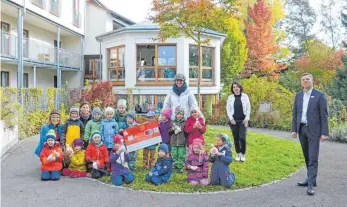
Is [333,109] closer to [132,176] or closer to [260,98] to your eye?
[260,98]

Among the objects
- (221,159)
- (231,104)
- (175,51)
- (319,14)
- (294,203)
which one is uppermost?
(319,14)

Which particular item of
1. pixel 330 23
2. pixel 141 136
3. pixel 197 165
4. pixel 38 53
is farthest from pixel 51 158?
pixel 330 23

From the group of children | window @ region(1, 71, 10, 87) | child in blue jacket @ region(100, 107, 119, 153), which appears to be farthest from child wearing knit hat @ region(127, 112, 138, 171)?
window @ region(1, 71, 10, 87)

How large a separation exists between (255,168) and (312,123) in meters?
2.18

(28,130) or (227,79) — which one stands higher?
(227,79)

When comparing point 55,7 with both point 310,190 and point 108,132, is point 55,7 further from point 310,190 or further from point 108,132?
point 310,190

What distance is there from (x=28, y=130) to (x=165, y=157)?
325 inches

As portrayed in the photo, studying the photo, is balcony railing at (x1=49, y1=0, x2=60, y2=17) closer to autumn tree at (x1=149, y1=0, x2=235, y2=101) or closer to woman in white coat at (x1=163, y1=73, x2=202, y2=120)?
autumn tree at (x1=149, y1=0, x2=235, y2=101)

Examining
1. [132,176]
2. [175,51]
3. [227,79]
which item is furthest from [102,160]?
[227,79]

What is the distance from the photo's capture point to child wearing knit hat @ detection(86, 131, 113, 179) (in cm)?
716

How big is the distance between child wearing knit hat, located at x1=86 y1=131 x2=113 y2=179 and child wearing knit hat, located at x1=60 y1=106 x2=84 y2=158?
594 millimetres

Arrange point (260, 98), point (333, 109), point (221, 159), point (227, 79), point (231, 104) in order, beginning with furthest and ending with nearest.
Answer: point (227, 79)
point (260, 98)
point (333, 109)
point (231, 104)
point (221, 159)

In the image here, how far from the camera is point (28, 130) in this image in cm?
1298

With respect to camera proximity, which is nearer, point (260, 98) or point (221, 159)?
point (221, 159)
